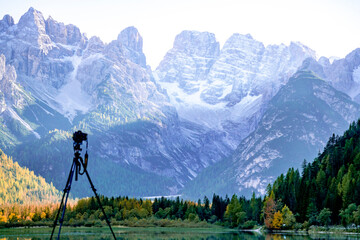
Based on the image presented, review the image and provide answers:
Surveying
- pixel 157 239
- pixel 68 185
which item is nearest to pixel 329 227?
pixel 157 239

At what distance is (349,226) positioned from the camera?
192750 millimetres

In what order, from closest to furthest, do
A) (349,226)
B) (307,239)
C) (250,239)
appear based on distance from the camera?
1. (307,239)
2. (250,239)
3. (349,226)

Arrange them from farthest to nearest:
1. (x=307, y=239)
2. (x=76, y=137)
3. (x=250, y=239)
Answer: (x=250, y=239)
(x=307, y=239)
(x=76, y=137)

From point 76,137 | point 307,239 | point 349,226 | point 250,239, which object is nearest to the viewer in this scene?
point 76,137

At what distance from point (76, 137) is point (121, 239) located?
11967 cm

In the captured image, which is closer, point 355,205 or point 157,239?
point 157,239

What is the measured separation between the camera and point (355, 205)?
197500 millimetres

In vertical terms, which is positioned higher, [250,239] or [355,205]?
[355,205]

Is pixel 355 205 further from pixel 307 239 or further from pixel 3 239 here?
pixel 3 239

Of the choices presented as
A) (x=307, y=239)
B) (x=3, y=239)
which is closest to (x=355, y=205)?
(x=307, y=239)

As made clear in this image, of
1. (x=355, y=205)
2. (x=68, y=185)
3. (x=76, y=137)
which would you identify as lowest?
(x=68, y=185)

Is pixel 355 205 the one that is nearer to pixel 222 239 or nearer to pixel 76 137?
pixel 222 239

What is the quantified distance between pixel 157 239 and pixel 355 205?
7043cm

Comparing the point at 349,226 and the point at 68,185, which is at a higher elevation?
the point at 349,226
